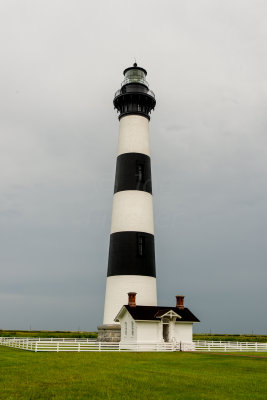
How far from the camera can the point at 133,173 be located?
3694cm

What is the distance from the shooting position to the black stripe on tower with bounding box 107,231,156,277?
3459cm

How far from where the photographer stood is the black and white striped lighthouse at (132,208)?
34594mm

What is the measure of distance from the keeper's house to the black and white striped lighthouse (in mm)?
1242

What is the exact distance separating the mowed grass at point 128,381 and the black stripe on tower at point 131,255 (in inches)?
557

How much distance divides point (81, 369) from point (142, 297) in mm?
16664

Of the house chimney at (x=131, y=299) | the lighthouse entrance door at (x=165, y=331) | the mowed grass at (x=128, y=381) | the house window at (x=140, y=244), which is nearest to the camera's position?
the mowed grass at (x=128, y=381)

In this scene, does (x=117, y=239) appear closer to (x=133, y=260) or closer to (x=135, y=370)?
(x=133, y=260)

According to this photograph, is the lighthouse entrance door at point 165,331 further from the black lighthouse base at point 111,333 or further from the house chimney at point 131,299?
the black lighthouse base at point 111,333

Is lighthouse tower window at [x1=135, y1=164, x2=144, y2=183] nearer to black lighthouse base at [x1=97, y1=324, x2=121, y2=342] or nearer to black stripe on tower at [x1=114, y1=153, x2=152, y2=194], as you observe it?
black stripe on tower at [x1=114, y1=153, x2=152, y2=194]

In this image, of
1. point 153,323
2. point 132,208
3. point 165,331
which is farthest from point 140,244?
point 165,331

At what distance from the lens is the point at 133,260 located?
114ft

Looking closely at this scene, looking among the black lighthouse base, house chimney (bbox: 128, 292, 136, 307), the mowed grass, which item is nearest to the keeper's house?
house chimney (bbox: 128, 292, 136, 307)

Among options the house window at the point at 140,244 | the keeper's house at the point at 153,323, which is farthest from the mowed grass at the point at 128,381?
the house window at the point at 140,244

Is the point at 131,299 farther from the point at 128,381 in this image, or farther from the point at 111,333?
the point at 128,381
